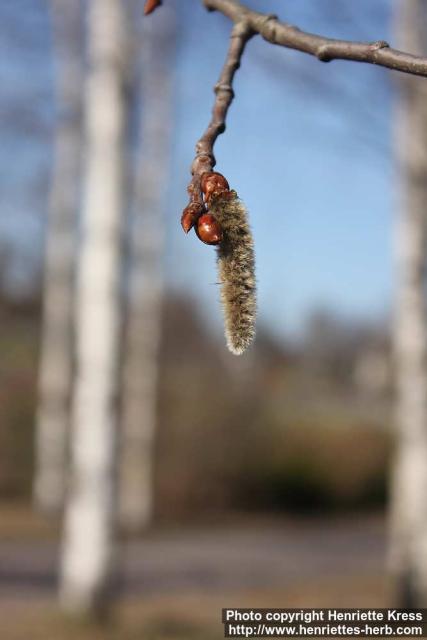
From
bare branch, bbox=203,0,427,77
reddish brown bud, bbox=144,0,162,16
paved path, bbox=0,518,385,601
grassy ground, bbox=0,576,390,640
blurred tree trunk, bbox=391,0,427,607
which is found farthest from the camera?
paved path, bbox=0,518,385,601

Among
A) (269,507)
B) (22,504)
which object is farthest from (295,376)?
(22,504)

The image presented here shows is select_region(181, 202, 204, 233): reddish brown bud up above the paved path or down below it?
below

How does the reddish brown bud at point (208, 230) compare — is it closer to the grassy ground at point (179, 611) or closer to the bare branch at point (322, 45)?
the bare branch at point (322, 45)

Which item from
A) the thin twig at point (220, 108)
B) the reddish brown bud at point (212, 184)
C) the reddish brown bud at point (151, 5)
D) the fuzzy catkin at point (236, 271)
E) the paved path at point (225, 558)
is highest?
the paved path at point (225, 558)

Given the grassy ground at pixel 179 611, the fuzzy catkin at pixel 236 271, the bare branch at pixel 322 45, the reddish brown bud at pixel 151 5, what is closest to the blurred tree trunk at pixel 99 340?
the grassy ground at pixel 179 611

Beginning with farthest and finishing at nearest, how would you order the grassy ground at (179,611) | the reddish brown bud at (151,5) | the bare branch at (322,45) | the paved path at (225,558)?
1. the paved path at (225,558)
2. the grassy ground at (179,611)
3. the reddish brown bud at (151,5)
4. the bare branch at (322,45)

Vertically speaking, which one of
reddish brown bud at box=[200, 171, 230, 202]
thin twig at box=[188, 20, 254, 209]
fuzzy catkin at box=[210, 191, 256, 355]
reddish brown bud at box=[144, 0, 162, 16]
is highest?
reddish brown bud at box=[144, 0, 162, 16]

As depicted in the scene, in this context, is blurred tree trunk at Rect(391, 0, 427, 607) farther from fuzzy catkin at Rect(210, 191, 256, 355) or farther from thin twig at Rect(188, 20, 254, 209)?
fuzzy catkin at Rect(210, 191, 256, 355)

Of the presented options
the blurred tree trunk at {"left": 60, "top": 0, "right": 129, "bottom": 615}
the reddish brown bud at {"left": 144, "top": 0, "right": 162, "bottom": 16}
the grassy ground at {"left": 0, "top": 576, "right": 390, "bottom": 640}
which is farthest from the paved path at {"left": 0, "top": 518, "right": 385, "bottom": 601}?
the reddish brown bud at {"left": 144, "top": 0, "right": 162, "bottom": 16}
